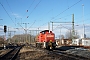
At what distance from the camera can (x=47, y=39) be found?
3747cm

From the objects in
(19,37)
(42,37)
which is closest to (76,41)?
(42,37)

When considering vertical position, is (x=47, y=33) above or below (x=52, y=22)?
below

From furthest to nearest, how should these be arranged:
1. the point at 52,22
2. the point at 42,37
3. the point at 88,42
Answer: the point at 88,42 → the point at 52,22 → the point at 42,37

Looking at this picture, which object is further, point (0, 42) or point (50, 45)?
point (0, 42)

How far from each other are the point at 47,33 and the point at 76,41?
130 feet

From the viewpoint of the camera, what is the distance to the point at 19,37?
530 ft

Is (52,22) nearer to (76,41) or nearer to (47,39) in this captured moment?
(47,39)

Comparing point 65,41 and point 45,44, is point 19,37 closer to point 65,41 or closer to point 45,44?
point 65,41

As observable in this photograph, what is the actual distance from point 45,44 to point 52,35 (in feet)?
8.06

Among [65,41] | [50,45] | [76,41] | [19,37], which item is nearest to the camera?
[50,45]

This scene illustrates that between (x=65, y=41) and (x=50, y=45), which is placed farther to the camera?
(x=65, y=41)

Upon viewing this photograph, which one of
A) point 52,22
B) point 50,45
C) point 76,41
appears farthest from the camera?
point 76,41

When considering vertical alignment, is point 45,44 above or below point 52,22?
below

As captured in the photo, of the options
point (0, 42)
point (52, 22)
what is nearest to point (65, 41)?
point (0, 42)
